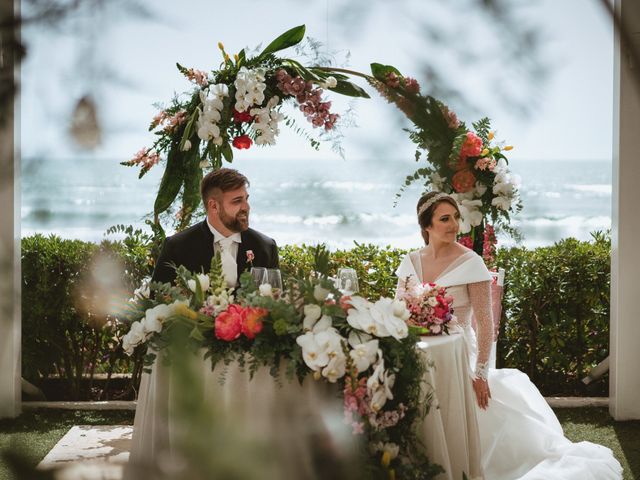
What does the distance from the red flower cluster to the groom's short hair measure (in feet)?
4.52

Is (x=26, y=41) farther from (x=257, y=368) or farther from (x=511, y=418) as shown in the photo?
(x=511, y=418)

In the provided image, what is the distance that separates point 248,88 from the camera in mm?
4613

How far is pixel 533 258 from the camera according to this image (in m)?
5.87

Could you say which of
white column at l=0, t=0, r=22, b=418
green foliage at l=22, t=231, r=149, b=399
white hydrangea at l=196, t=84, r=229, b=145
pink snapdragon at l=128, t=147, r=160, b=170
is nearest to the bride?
white hydrangea at l=196, t=84, r=229, b=145

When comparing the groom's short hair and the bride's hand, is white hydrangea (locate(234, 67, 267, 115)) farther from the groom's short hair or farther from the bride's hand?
the bride's hand

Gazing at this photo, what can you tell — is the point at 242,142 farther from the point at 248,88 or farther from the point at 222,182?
the point at 222,182

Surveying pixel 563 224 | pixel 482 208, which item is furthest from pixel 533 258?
→ pixel 563 224

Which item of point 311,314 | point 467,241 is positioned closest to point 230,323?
point 311,314

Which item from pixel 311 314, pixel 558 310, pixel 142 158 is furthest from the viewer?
pixel 558 310

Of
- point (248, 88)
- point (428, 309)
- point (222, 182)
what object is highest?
point (248, 88)

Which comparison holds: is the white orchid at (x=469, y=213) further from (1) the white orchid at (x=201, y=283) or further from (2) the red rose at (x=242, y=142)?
(1) the white orchid at (x=201, y=283)

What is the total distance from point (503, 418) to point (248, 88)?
7.42 feet

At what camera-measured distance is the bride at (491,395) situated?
13.5 feet

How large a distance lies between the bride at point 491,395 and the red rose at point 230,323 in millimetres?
1350
